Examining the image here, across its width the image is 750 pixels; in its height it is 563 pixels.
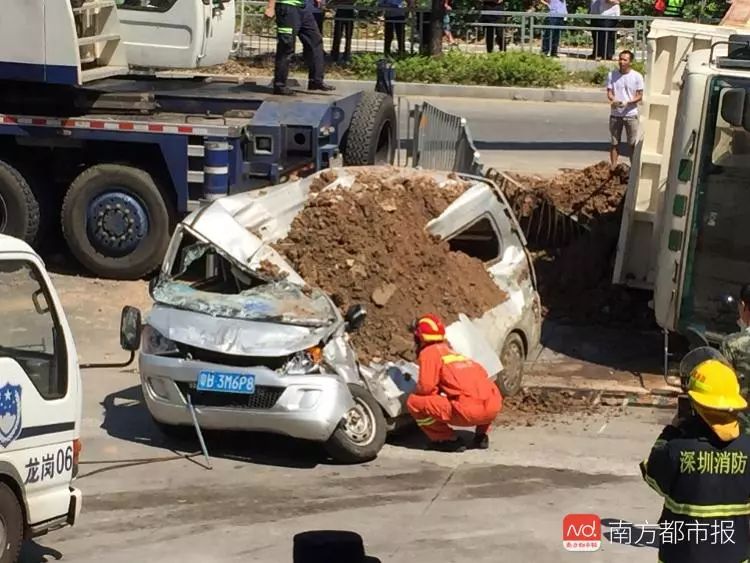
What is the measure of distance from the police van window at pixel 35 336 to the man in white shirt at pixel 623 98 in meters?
11.7

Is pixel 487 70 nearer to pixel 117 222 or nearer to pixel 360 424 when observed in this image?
pixel 117 222

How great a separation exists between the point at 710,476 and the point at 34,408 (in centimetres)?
365

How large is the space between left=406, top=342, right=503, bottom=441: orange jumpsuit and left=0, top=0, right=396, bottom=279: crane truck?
4.35 metres

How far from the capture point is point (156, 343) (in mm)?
9969

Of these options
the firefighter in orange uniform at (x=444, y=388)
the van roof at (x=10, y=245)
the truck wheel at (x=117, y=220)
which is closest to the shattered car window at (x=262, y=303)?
the firefighter in orange uniform at (x=444, y=388)

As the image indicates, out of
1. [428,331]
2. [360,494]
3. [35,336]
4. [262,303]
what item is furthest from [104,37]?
[35,336]

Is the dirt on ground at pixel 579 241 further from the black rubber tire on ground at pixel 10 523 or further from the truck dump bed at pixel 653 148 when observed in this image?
Answer: the black rubber tire on ground at pixel 10 523

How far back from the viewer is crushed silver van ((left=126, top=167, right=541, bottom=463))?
9.56m

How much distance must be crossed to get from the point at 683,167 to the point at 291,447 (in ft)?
12.5

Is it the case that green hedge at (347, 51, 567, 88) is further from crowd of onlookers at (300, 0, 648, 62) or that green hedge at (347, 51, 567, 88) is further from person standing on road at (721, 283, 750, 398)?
person standing on road at (721, 283, 750, 398)

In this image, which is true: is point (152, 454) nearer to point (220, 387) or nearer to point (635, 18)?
point (220, 387)

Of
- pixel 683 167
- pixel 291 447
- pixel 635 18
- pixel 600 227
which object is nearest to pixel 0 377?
pixel 291 447

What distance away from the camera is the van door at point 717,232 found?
1123 centimetres

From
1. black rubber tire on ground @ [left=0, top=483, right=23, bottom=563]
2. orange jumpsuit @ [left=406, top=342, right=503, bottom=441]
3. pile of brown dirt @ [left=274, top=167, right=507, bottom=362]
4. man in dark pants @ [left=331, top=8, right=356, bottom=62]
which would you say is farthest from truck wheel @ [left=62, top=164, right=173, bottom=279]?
man in dark pants @ [left=331, top=8, right=356, bottom=62]
